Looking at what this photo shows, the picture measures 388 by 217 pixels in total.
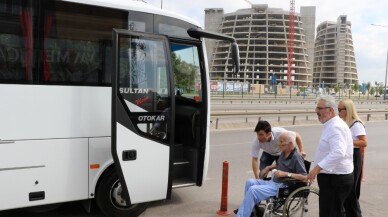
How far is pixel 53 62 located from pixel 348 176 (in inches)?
148

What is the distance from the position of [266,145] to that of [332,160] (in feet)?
5.86

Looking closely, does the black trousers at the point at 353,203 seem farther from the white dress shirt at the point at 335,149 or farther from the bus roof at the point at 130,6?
the bus roof at the point at 130,6

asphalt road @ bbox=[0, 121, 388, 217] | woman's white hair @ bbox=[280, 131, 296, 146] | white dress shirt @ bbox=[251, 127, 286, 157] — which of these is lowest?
asphalt road @ bbox=[0, 121, 388, 217]

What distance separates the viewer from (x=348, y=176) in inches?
165

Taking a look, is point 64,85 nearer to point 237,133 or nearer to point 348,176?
point 348,176

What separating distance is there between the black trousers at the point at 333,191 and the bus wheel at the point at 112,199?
2.55 metres

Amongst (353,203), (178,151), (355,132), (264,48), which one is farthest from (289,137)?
(264,48)

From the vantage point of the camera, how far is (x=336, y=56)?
143625 millimetres

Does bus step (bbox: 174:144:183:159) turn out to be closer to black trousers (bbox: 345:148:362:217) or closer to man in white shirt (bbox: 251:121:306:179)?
man in white shirt (bbox: 251:121:306:179)

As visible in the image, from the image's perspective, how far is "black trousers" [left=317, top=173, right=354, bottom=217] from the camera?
4168mm

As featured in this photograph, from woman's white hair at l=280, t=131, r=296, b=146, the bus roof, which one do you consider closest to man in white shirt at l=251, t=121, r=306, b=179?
woman's white hair at l=280, t=131, r=296, b=146

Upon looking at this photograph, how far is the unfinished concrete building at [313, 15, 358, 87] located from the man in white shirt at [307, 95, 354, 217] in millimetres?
141621

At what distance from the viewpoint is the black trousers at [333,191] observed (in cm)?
417

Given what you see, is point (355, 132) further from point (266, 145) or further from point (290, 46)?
point (290, 46)
